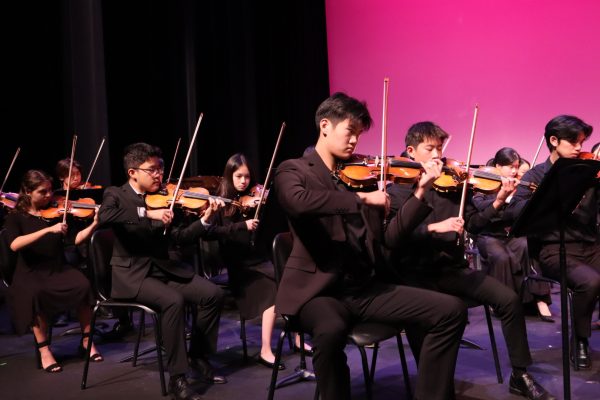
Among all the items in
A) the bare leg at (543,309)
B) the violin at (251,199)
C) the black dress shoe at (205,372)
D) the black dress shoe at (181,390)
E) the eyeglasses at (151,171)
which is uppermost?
the eyeglasses at (151,171)

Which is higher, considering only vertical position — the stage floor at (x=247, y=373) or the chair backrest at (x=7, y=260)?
the chair backrest at (x=7, y=260)

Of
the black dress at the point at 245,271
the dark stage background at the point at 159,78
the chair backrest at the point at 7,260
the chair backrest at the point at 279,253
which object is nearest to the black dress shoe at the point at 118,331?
the chair backrest at the point at 7,260

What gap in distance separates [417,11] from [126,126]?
338cm

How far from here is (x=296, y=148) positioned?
7852 mm

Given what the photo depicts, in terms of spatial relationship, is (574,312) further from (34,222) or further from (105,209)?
(34,222)

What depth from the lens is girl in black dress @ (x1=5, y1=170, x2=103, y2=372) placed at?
139 inches

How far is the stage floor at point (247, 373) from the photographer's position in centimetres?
304

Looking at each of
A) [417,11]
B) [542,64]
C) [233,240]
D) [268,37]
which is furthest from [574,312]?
[268,37]

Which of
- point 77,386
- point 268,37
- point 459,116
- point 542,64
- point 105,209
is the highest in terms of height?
point 268,37

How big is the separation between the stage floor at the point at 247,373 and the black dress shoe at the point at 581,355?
45mm

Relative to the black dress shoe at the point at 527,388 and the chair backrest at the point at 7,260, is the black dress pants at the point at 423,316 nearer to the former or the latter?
the black dress shoe at the point at 527,388

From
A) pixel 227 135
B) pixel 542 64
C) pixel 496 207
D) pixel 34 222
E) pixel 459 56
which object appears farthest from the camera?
pixel 227 135

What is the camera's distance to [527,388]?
110 inches

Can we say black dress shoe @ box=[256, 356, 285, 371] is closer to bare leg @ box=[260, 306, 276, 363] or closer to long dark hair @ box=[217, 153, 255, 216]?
bare leg @ box=[260, 306, 276, 363]
